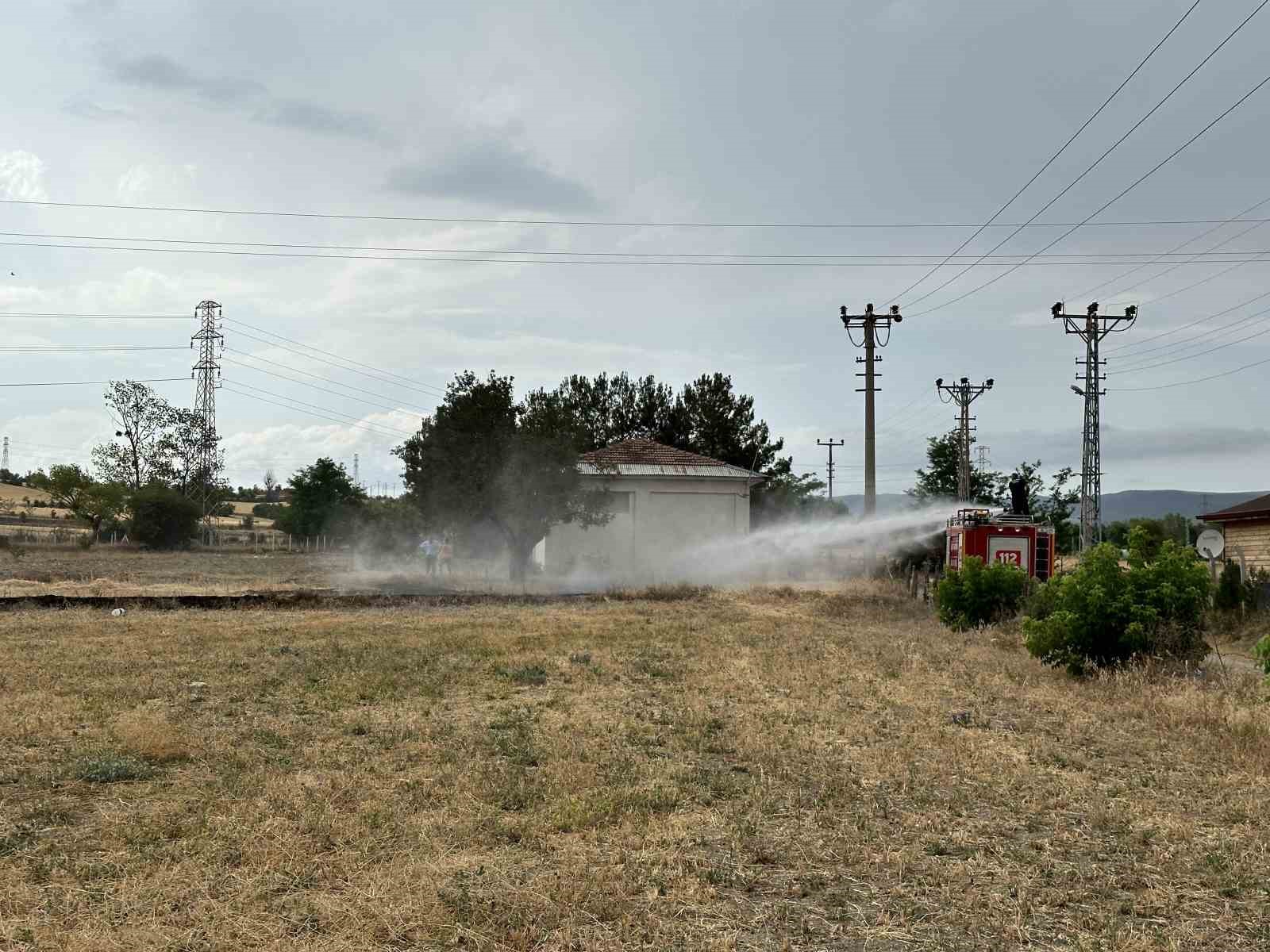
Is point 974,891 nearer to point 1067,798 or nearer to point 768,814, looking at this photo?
point 768,814

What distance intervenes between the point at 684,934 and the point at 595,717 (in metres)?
5.68

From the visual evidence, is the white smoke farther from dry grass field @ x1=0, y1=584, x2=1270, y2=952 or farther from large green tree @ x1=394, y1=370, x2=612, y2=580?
dry grass field @ x1=0, y1=584, x2=1270, y2=952

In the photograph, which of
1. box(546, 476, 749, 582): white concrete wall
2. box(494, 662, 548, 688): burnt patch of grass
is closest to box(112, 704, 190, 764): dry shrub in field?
box(494, 662, 548, 688): burnt patch of grass

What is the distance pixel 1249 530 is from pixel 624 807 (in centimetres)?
3046

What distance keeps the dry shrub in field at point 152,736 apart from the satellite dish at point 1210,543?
17.2 m

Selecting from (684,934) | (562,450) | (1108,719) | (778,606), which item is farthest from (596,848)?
(562,450)

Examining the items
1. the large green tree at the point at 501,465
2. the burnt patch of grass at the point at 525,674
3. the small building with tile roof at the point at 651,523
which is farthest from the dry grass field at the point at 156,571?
the burnt patch of grass at the point at 525,674

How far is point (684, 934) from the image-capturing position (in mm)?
5082

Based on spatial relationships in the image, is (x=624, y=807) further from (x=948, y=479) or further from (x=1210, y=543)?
(x=948, y=479)

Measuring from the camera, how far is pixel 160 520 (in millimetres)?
62438

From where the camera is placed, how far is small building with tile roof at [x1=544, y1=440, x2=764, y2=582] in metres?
40.1

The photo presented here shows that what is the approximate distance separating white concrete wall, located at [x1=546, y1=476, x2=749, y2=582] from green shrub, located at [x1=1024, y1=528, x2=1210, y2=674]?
1027 inches

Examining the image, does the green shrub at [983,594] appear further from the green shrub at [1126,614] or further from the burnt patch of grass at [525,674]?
the burnt patch of grass at [525,674]

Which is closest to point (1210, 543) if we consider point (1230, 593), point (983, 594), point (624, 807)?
point (1230, 593)
